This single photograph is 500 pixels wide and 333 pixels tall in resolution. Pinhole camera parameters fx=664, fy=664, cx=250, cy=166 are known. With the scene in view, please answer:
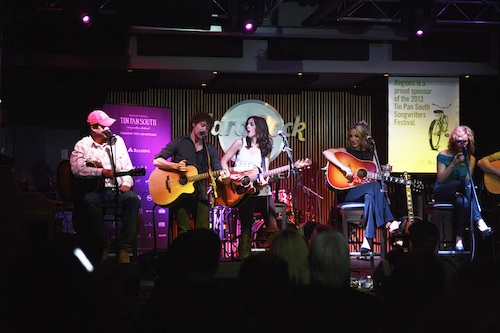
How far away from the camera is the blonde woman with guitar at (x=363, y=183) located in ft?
27.2

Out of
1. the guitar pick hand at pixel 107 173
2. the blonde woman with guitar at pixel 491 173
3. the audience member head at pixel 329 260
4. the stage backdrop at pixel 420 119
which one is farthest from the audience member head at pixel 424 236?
the stage backdrop at pixel 420 119

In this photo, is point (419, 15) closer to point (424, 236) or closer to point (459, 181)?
point (459, 181)

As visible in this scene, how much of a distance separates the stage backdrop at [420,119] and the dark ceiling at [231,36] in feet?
1.50

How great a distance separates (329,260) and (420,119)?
27.6 ft

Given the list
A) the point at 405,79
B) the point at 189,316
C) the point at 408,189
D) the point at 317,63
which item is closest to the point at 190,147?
the point at 408,189

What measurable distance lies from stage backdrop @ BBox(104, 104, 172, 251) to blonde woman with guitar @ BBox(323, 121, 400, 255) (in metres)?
3.20

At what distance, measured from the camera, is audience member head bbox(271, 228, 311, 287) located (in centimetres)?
383

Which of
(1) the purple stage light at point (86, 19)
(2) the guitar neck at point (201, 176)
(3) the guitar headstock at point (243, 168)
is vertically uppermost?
(1) the purple stage light at point (86, 19)

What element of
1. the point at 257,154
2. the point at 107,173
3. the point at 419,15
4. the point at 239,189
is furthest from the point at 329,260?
the point at 419,15

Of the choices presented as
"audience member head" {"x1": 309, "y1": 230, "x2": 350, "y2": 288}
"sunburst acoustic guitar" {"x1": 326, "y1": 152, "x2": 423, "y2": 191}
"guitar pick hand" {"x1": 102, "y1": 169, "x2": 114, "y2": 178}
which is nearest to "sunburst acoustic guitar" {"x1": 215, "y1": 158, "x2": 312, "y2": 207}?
"sunburst acoustic guitar" {"x1": 326, "y1": 152, "x2": 423, "y2": 191}

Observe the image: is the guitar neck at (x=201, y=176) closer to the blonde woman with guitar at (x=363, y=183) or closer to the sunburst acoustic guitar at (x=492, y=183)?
the blonde woman with guitar at (x=363, y=183)

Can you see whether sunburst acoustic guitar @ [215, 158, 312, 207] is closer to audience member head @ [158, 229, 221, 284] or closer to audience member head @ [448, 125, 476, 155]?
audience member head @ [448, 125, 476, 155]

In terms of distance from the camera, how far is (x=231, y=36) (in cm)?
1066

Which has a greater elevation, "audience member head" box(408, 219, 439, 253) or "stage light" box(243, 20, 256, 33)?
"stage light" box(243, 20, 256, 33)
